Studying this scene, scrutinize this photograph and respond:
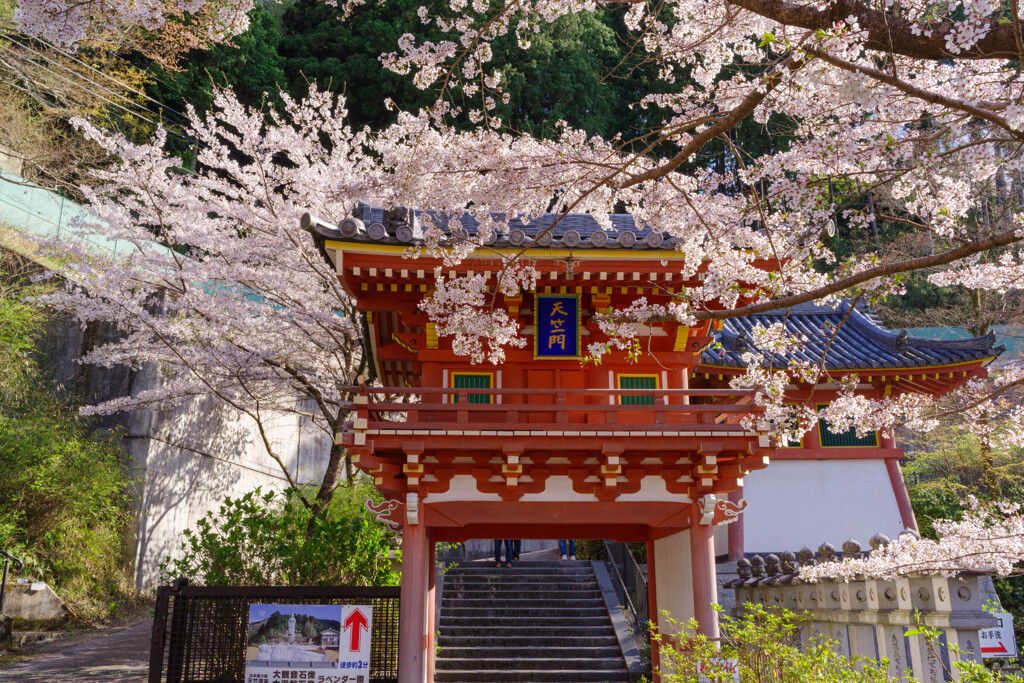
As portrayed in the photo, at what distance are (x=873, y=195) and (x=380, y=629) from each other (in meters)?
7.30

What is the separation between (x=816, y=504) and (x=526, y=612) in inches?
239

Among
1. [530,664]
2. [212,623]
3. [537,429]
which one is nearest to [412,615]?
[212,623]

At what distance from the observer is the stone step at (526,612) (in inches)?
526

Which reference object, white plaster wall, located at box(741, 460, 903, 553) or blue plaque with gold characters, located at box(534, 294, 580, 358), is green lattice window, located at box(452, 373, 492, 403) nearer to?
blue plaque with gold characters, located at box(534, 294, 580, 358)

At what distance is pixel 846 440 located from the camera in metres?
14.0

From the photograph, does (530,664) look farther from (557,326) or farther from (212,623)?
(557,326)

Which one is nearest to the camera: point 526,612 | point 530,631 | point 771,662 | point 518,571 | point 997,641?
point 771,662

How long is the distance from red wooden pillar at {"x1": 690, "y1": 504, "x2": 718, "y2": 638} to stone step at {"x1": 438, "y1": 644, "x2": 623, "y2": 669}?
12.7ft

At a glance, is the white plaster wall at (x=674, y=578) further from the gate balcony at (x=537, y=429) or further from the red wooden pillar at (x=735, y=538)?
the red wooden pillar at (x=735, y=538)

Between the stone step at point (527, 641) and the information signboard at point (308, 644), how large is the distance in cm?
513

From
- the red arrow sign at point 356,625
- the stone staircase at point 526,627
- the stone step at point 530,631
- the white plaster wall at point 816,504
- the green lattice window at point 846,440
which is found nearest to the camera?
the red arrow sign at point 356,625

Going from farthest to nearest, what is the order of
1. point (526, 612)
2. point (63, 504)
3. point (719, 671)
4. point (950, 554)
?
point (526, 612) < point (63, 504) < point (950, 554) < point (719, 671)

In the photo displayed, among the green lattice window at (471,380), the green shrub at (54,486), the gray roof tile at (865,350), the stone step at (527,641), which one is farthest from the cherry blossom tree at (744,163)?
the stone step at (527,641)

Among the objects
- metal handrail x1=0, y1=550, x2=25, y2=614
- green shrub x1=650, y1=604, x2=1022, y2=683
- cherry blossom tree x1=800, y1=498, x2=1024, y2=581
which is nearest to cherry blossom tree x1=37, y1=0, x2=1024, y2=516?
cherry blossom tree x1=800, y1=498, x2=1024, y2=581
